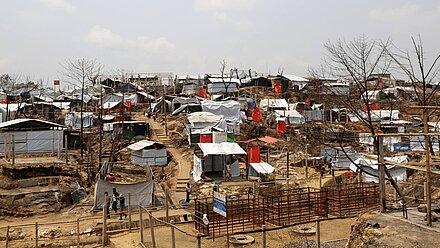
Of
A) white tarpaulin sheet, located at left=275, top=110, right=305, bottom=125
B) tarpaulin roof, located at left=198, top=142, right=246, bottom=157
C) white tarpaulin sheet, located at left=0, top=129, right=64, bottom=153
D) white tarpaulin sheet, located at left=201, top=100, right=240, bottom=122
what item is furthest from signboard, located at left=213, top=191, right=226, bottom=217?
white tarpaulin sheet, located at left=275, top=110, right=305, bottom=125

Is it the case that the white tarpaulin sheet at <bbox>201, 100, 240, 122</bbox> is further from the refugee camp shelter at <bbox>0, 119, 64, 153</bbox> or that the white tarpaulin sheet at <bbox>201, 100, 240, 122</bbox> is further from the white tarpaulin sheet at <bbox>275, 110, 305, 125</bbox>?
the refugee camp shelter at <bbox>0, 119, 64, 153</bbox>

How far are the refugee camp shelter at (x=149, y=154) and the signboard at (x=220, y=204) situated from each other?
58.0ft

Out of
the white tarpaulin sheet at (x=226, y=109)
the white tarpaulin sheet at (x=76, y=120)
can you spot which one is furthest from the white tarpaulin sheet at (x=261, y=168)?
the white tarpaulin sheet at (x=76, y=120)

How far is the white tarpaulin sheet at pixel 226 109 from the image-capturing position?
42906mm

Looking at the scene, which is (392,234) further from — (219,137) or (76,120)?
(76,120)

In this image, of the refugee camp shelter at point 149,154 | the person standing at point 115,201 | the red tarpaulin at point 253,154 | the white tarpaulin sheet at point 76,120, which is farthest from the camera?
the white tarpaulin sheet at point 76,120

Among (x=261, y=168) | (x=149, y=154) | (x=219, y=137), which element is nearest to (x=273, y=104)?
(x=219, y=137)

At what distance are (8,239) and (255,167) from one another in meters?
14.1

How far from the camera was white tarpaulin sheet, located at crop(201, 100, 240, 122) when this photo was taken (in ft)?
141

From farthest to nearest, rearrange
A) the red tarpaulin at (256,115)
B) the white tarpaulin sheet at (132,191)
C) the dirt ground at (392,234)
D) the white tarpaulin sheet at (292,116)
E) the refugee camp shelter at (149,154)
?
the white tarpaulin sheet at (292,116)
the red tarpaulin at (256,115)
the refugee camp shelter at (149,154)
the white tarpaulin sheet at (132,191)
the dirt ground at (392,234)

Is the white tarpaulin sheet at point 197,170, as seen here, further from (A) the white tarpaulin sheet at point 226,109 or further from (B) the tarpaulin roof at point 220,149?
(A) the white tarpaulin sheet at point 226,109

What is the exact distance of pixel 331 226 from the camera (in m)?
17.6

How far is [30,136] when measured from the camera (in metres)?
29.2

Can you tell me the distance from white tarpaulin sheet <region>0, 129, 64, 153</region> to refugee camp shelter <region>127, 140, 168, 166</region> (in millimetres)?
5269
